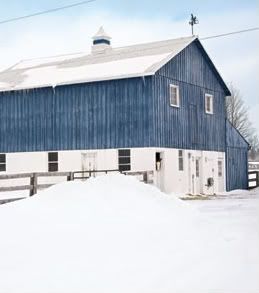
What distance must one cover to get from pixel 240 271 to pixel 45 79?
2341 cm

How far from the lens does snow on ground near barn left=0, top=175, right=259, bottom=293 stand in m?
8.48

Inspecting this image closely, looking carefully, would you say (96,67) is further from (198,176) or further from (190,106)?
(198,176)

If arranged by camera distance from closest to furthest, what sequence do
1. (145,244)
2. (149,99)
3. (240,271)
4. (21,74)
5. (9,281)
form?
(9,281) < (240,271) < (145,244) < (149,99) < (21,74)

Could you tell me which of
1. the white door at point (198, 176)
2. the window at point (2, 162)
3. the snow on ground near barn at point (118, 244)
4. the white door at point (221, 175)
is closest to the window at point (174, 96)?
the white door at point (198, 176)

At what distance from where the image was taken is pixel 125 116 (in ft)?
90.5

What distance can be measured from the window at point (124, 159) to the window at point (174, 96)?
3696 mm

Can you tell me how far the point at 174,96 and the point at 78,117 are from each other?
5.07 meters

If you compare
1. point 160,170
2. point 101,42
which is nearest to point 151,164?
point 160,170

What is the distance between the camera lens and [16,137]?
31234 millimetres

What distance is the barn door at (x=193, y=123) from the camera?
101ft

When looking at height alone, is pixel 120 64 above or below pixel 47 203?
above

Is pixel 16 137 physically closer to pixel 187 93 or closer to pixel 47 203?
pixel 187 93

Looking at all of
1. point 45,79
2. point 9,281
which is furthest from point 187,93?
point 9,281

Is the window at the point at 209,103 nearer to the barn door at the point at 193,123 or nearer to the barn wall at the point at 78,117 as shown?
the barn door at the point at 193,123
